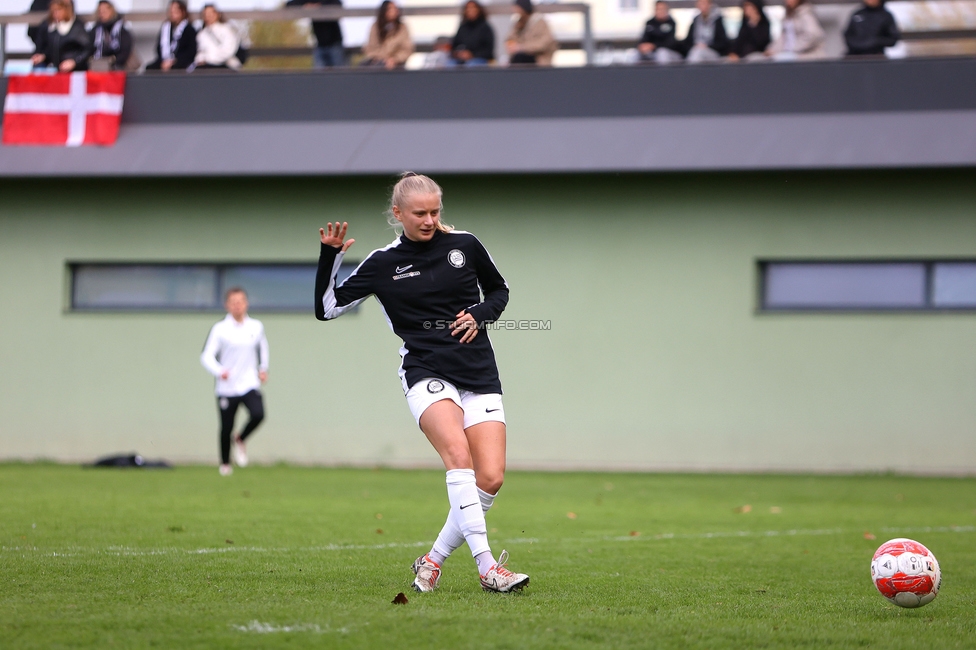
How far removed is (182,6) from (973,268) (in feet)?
37.5

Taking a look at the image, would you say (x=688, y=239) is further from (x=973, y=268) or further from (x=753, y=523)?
(x=753, y=523)

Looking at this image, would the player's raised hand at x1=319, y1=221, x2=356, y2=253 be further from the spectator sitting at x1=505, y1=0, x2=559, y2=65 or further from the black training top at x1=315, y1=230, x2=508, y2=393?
the spectator sitting at x1=505, y1=0, x2=559, y2=65

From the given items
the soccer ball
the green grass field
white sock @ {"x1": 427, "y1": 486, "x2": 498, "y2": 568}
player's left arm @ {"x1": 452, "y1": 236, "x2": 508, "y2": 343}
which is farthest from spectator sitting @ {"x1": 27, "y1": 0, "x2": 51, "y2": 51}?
the soccer ball

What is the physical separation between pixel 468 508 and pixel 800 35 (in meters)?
11.5

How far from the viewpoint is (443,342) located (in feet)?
19.2

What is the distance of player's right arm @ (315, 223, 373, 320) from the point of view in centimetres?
592

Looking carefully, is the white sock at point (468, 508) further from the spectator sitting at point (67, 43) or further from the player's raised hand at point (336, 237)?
the spectator sitting at point (67, 43)

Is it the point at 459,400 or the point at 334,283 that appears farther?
the point at 334,283

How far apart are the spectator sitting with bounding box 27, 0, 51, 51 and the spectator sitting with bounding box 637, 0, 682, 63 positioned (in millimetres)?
8625

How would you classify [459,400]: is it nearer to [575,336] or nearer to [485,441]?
[485,441]

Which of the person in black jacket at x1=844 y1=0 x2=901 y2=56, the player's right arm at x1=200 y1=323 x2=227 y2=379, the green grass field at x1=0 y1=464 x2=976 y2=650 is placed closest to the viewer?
the green grass field at x1=0 y1=464 x2=976 y2=650

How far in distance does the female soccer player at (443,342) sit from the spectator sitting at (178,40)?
11.6 meters

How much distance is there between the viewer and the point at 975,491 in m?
13.1

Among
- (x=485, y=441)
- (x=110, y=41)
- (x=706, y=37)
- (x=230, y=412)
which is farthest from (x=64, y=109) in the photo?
(x=485, y=441)
